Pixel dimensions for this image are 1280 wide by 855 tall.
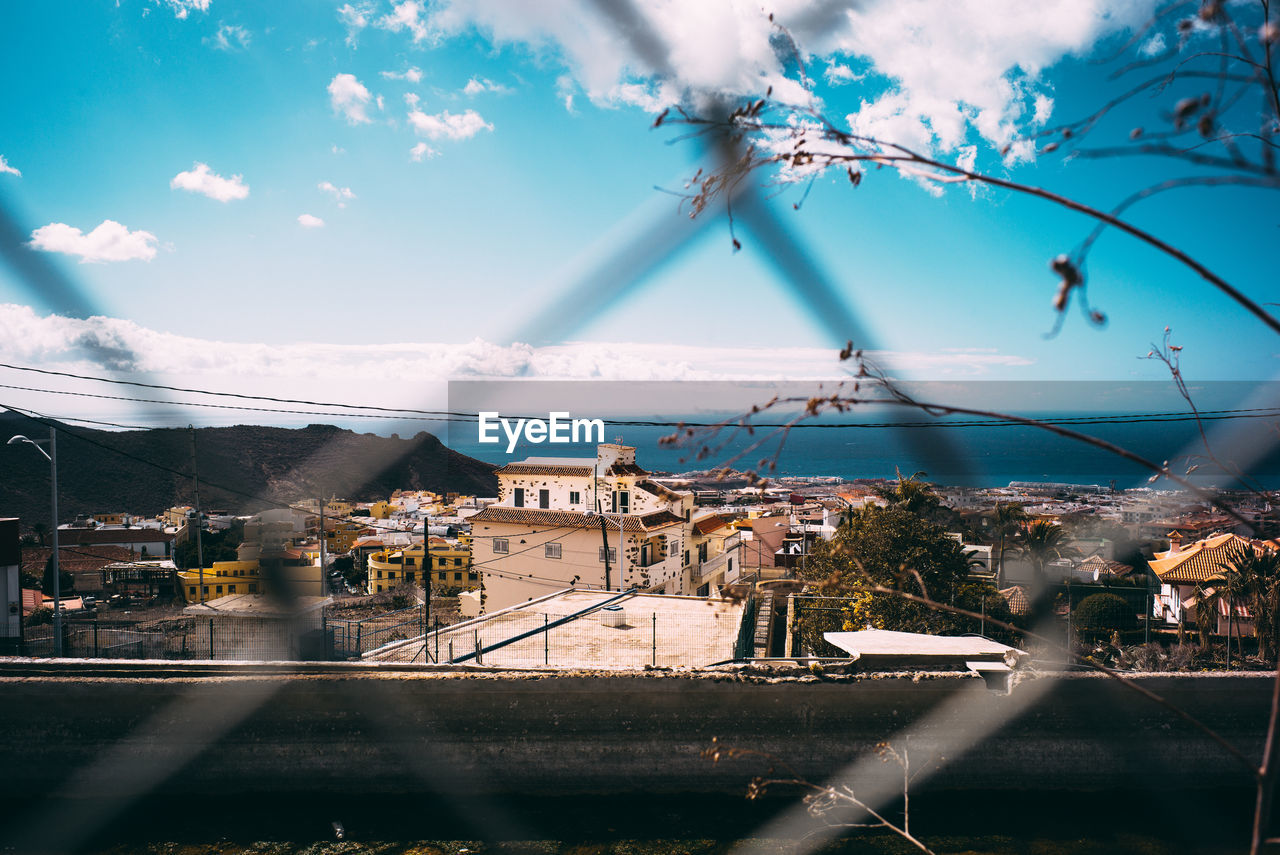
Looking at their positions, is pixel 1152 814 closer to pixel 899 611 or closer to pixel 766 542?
pixel 899 611

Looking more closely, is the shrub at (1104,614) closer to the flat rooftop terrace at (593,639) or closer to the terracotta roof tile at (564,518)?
the flat rooftop terrace at (593,639)

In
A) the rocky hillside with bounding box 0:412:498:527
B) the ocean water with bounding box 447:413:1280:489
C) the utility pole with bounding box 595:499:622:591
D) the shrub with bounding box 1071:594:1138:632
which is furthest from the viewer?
the utility pole with bounding box 595:499:622:591

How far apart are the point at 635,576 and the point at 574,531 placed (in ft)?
7.76

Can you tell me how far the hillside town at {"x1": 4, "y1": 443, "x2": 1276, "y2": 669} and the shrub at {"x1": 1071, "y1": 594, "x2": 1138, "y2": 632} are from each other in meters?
0.05

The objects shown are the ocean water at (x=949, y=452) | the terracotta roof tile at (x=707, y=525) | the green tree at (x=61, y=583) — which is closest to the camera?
the ocean water at (x=949, y=452)

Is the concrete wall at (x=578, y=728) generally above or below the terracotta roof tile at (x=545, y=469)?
Answer: below

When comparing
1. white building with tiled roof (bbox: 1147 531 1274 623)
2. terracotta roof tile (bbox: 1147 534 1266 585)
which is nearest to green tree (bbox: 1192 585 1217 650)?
white building with tiled roof (bbox: 1147 531 1274 623)

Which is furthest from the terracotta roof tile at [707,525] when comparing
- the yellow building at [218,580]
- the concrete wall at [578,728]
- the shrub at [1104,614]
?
the concrete wall at [578,728]

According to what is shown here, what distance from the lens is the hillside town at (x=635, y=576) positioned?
8.09m

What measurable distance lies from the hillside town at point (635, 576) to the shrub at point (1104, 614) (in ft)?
0.18

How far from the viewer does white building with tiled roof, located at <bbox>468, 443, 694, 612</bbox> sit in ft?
72.7

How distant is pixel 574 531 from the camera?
22656 mm

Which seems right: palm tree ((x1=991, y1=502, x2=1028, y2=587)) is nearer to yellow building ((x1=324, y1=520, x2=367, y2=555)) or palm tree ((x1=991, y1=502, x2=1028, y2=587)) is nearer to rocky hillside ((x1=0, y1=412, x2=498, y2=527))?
rocky hillside ((x1=0, y1=412, x2=498, y2=527))

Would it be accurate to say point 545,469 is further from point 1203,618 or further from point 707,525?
point 1203,618
